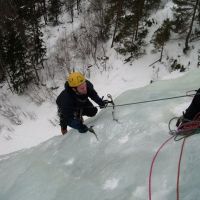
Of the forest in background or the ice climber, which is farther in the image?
the forest in background

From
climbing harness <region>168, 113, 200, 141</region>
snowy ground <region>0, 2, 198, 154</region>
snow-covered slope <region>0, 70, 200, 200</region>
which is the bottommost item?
snowy ground <region>0, 2, 198, 154</region>

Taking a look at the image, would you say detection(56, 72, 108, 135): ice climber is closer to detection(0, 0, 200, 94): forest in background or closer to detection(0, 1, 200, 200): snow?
detection(0, 1, 200, 200): snow

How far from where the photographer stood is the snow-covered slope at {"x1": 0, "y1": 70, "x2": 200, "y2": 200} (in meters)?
3.67

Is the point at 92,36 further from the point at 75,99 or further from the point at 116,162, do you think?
the point at 116,162

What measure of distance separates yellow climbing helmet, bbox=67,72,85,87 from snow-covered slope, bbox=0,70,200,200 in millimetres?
671

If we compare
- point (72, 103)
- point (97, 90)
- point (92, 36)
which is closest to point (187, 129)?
point (72, 103)

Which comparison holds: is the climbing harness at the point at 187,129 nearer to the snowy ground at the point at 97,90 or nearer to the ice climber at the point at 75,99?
the ice climber at the point at 75,99

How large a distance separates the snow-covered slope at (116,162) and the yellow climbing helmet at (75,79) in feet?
2.20

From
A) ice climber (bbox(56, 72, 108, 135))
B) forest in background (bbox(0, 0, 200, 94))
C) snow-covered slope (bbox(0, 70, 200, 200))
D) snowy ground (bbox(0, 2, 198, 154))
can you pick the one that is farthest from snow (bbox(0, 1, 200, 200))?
forest in background (bbox(0, 0, 200, 94))

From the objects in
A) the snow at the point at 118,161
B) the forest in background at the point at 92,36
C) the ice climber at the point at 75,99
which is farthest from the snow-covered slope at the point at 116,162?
the forest in background at the point at 92,36

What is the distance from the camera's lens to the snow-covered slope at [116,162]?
367 cm

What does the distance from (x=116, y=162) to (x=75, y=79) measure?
5.03 feet

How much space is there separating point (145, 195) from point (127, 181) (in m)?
0.35

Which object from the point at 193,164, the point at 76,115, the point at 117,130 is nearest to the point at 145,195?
the point at 193,164
